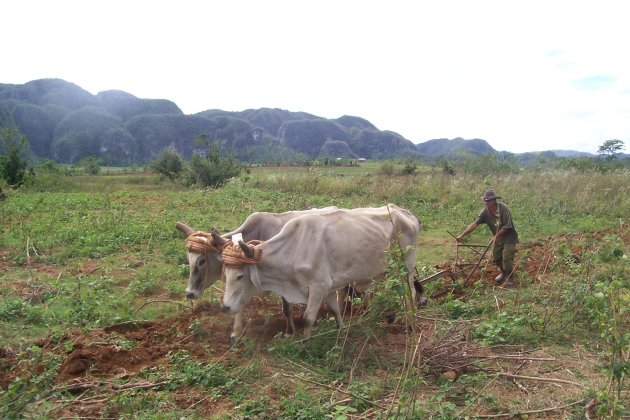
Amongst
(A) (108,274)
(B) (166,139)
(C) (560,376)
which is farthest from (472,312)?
(B) (166,139)

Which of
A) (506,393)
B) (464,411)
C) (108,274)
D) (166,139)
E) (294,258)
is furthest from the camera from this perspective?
(166,139)

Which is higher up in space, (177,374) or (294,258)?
(294,258)

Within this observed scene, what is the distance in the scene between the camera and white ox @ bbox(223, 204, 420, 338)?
5152 mm

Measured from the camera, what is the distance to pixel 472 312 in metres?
6.20

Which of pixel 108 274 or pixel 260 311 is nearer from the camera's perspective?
pixel 260 311

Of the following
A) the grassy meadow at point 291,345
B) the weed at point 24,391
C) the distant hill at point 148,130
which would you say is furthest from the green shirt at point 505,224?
the distant hill at point 148,130

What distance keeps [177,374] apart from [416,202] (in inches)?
503

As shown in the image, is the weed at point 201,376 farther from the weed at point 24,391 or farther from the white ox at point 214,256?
the weed at point 24,391

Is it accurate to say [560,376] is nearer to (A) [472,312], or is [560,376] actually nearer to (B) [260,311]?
(A) [472,312]

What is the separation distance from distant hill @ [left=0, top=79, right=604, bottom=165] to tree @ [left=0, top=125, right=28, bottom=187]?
1729 inches

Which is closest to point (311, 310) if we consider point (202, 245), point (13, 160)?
point (202, 245)

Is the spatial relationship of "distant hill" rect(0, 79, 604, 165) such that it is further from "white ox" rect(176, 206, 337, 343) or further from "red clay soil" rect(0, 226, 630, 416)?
"red clay soil" rect(0, 226, 630, 416)

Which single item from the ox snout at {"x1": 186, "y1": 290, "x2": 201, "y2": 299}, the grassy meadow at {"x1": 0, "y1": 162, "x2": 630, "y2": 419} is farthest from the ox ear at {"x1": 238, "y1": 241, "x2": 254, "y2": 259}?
the ox snout at {"x1": 186, "y1": 290, "x2": 201, "y2": 299}

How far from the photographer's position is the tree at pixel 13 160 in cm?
2209
